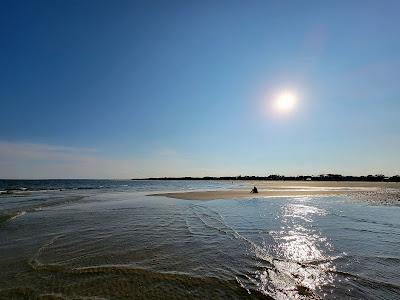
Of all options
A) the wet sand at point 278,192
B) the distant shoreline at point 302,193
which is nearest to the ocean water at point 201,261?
the distant shoreline at point 302,193

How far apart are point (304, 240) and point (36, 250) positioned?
382 inches

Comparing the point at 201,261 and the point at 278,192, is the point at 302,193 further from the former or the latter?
the point at 201,261

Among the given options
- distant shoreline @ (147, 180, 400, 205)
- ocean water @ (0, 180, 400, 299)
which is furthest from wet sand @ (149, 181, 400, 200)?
ocean water @ (0, 180, 400, 299)

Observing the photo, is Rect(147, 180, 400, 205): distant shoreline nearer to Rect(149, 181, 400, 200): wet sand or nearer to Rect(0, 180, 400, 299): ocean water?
Rect(149, 181, 400, 200): wet sand

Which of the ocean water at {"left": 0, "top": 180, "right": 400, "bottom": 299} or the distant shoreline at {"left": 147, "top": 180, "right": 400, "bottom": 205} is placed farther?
the distant shoreline at {"left": 147, "top": 180, "right": 400, "bottom": 205}

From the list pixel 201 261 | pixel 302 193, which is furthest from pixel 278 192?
pixel 201 261

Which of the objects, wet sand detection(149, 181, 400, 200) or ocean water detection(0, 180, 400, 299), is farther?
wet sand detection(149, 181, 400, 200)

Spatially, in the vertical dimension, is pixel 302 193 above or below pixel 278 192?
below

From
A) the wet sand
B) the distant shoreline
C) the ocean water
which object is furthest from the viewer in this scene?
the wet sand

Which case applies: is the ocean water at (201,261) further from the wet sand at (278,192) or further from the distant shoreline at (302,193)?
the wet sand at (278,192)

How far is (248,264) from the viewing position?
8289 millimetres

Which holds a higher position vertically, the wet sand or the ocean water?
the wet sand

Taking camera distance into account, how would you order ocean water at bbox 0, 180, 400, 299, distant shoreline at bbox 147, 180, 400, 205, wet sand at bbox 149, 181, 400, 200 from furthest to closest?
1. wet sand at bbox 149, 181, 400, 200
2. distant shoreline at bbox 147, 180, 400, 205
3. ocean water at bbox 0, 180, 400, 299

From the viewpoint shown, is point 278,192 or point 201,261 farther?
point 278,192
